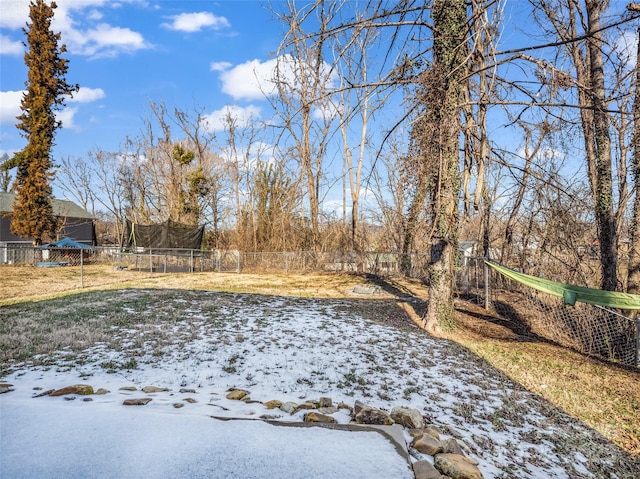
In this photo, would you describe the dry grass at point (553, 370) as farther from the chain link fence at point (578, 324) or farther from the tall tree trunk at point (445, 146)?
the tall tree trunk at point (445, 146)

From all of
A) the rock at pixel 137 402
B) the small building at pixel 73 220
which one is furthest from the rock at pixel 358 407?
the small building at pixel 73 220

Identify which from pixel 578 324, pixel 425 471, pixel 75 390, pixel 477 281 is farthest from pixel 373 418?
pixel 477 281

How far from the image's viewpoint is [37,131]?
1797 cm

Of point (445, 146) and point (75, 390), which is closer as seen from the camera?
point (75, 390)

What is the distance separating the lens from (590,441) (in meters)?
2.58

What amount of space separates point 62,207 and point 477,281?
2961 cm

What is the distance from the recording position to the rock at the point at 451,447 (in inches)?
83.0

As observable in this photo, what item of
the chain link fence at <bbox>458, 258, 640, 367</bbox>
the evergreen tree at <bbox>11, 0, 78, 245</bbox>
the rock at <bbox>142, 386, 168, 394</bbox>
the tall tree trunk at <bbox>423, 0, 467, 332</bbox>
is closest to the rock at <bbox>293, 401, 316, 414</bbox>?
the rock at <bbox>142, 386, 168, 394</bbox>

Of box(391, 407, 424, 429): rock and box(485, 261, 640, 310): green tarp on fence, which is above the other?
box(485, 261, 640, 310): green tarp on fence

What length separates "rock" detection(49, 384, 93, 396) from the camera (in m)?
2.70

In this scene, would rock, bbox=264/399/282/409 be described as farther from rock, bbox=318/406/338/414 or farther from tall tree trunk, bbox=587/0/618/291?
tall tree trunk, bbox=587/0/618/291

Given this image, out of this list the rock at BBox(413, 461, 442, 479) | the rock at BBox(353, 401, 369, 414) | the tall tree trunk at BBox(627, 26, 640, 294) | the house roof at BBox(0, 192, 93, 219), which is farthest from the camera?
the house roof at BBox(0, 192, 93, 219)

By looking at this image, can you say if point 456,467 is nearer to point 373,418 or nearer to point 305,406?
point 373,418

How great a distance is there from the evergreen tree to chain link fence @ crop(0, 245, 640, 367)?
154 centimetres
